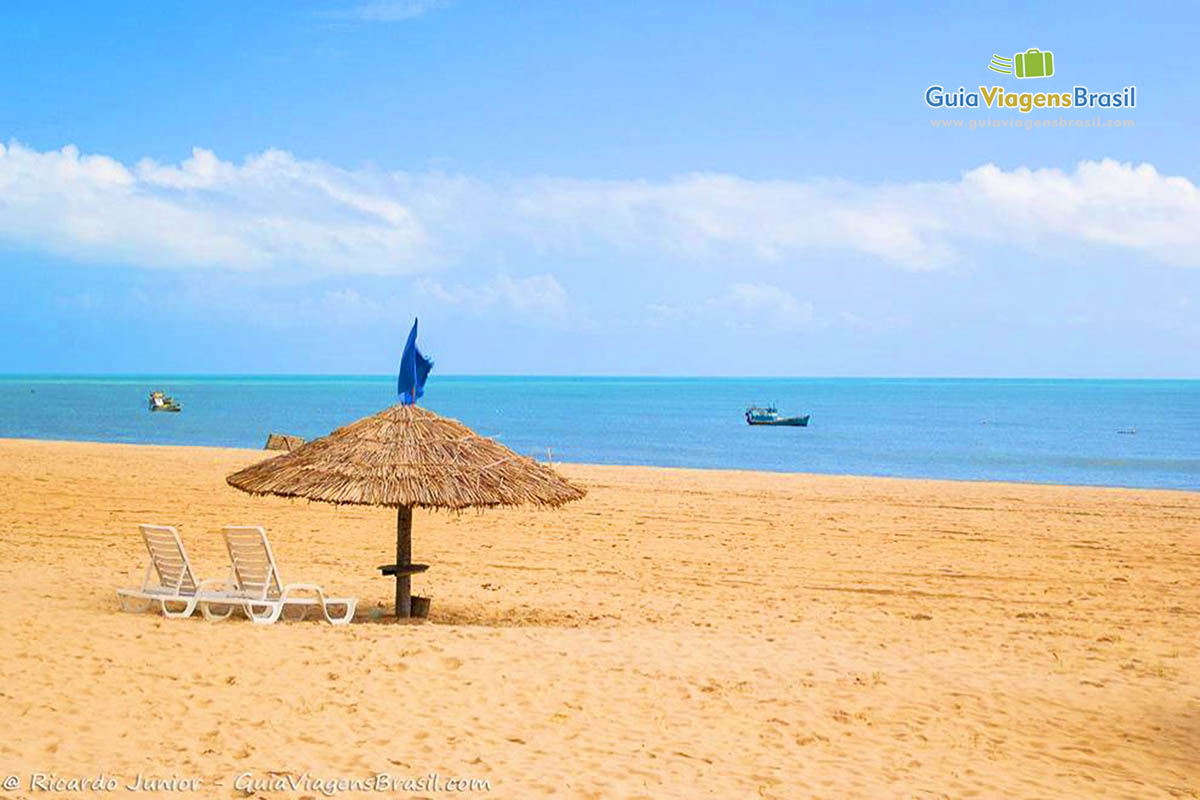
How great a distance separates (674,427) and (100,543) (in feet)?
206

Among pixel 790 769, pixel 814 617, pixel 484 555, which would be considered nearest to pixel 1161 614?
pixel 814 617

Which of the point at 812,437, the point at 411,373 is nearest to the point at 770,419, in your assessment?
the point at 812,437

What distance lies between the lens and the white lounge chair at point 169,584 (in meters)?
8.41

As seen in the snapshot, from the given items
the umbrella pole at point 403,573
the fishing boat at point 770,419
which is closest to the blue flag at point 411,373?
the umbrella pole at point 403,573

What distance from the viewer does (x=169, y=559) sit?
28.3 ft

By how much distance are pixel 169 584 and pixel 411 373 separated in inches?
99.7

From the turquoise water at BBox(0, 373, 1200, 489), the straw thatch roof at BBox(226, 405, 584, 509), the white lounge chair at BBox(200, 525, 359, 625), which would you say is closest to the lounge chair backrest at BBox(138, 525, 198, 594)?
the white lounge chair at BBox(200, 525, 359, 625)

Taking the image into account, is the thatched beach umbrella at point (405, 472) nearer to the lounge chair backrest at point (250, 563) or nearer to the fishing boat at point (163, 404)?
the lounge chair backrest at point (250, 563)

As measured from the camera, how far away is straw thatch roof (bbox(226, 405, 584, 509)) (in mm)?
8641

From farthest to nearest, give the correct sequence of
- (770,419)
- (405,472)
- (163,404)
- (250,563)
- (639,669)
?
(163,404) < (770,419) < (405,472) < (250,563) < (639,669)

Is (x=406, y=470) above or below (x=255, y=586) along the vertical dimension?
above

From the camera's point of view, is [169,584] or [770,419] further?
[770,419]

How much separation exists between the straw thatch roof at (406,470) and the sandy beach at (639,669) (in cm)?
103

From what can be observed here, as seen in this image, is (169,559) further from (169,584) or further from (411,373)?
(411,373)
